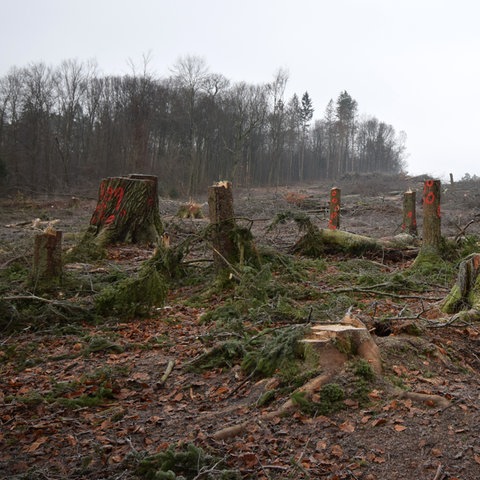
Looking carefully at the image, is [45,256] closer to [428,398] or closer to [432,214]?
[428,398]

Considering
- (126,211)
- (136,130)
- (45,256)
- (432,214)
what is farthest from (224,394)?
(136,130)

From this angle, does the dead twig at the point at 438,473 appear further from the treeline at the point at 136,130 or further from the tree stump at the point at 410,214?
the treeline at the point at 136,130

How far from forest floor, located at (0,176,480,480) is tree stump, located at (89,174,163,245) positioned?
3788 mm

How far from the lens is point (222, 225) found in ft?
23.6

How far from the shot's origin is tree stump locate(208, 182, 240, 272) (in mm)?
7156

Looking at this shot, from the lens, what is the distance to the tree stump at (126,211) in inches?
424

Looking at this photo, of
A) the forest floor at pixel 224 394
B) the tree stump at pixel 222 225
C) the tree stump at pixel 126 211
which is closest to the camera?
the forest floor at pixel 224 394

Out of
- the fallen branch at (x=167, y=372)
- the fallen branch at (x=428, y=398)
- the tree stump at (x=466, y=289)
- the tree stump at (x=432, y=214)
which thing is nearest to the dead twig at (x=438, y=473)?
the fallen branch at (x=428, y=398)

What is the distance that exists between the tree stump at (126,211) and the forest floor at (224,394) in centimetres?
379

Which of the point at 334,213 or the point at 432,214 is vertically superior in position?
the point at 432,214

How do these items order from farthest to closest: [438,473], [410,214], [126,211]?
[410,214]
[126,211]
[438,473]

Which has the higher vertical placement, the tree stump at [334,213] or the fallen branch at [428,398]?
the tree stump at [334,213]

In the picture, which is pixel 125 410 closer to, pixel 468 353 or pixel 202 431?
pixel 202 431

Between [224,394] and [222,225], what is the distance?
12.0ft
